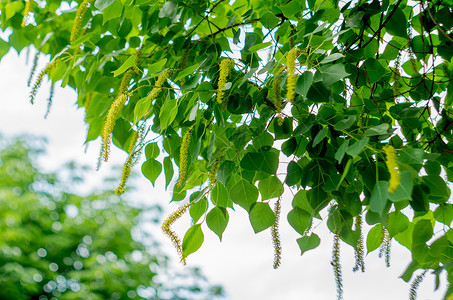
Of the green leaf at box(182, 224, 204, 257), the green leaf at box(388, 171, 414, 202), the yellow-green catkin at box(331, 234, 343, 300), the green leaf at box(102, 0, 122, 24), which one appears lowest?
the green leaf at box(388, 171, 414, 202)

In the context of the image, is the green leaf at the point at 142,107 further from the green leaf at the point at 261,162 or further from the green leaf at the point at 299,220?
the green leaf at the point at 299,220

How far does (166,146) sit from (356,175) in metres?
0.54

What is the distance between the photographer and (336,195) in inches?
43.6

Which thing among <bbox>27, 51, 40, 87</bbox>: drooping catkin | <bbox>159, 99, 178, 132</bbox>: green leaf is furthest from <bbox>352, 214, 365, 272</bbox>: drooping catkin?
<bbox>27, 51, 40, 87</bbox>: drooping catkin

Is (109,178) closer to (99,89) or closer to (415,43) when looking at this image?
(99,89)

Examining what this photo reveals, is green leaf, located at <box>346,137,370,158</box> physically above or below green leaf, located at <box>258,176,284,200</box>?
below

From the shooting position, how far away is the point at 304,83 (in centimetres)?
90

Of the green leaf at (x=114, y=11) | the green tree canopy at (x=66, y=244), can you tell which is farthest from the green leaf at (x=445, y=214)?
the green tree canopy at (x=66, y=244)

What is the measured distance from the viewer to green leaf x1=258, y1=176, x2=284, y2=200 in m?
1.24

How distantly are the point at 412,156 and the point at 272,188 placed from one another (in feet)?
1.44

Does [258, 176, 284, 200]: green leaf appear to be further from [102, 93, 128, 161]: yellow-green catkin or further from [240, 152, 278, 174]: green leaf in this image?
[102, 93, 128, 161]: yellow-green catkin

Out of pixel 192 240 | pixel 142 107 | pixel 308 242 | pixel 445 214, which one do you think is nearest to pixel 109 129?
pixel 142 107

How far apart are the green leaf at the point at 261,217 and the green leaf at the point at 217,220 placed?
2.7 inches

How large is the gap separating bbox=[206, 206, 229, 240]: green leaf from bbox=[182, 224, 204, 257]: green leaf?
0.11 ft
